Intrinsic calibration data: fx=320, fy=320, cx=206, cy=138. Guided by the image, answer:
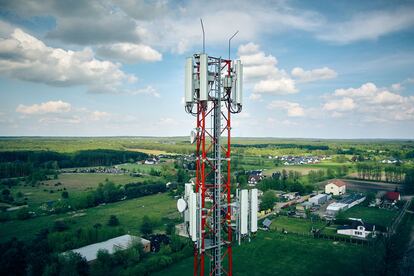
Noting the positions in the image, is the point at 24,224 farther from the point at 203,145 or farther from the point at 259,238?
the point at 203,145

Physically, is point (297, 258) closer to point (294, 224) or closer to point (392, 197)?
point (294, 224)

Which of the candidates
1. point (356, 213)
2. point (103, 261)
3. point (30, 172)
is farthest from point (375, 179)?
point (30, 172)

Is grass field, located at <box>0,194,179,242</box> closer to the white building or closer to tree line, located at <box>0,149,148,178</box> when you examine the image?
the white building

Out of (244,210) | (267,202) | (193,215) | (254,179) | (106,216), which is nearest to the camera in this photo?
(193,215)

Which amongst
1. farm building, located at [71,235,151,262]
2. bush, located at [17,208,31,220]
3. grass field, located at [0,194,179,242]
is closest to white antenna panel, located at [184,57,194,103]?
farm building, located at [71,235,151,262]

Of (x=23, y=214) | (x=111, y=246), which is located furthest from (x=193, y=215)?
(x=23, y=214)

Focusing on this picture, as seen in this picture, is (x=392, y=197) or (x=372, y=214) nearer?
(x=372, y=214)
